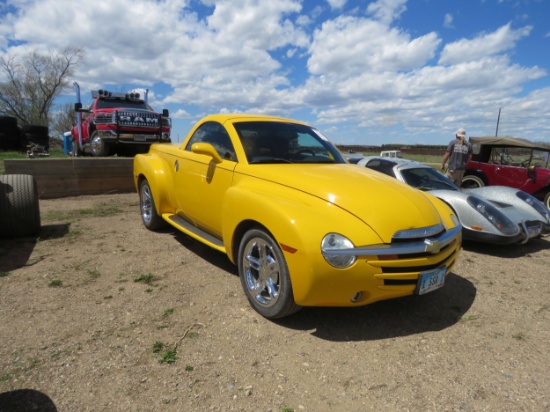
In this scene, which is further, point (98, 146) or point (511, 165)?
point (511, 165)

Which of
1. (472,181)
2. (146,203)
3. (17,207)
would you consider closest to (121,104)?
(146,203)

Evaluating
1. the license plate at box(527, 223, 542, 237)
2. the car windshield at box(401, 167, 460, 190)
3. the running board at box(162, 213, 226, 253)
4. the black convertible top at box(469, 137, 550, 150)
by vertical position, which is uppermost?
the black convertible top at box(469, 137, 550, 150)

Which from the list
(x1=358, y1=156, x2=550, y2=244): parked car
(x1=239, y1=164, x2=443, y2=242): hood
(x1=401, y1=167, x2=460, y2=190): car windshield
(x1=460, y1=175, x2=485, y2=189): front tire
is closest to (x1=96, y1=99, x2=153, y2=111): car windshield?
(x1=358, y1=156, x2=550, y2=244): parked car

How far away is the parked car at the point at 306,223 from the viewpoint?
254cm

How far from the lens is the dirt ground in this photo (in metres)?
2.15

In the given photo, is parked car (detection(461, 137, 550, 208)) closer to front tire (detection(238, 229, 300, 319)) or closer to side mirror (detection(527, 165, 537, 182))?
side mirror (detection(527, 165, 537, 182))

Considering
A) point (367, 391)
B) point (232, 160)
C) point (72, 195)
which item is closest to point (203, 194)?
point (232, 160)

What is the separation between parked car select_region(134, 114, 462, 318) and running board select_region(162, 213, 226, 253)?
0.08 ft

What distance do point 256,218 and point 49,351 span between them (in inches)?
67.1

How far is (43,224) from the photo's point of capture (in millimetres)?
5676

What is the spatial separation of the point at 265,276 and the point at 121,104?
369 inches

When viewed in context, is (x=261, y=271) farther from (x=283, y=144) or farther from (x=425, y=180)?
(x=425, y=180)

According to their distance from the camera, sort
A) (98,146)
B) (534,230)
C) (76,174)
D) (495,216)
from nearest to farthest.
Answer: (495,216)
(534,230)
(76,174)
(98,146)

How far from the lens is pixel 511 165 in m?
10.1
